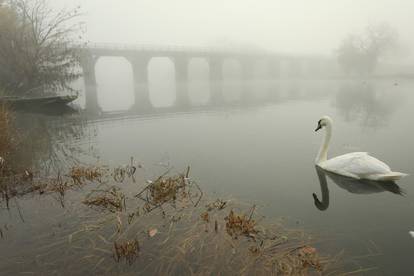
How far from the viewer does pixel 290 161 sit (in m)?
9.25

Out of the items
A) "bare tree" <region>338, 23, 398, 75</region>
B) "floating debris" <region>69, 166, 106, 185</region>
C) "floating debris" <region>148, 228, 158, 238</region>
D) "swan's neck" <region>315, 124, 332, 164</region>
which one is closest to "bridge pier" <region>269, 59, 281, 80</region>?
"bare tree" <region>338, 23, 398, 75</region>

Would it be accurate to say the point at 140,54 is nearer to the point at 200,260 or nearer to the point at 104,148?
the point at 104,148

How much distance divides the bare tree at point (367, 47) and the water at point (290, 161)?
50568 mm

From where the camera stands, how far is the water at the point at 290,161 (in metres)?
4.99

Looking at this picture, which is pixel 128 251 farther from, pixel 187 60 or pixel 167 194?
pixel 187 60

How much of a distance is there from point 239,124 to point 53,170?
34.7 feet

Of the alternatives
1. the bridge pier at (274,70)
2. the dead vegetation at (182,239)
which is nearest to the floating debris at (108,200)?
the dead vegetation at (182,239)

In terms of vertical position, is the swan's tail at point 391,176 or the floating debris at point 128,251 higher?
the swan's tail at point 391,176

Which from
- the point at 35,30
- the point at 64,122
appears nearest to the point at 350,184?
the point at 64,122

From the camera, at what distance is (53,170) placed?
27.9ft

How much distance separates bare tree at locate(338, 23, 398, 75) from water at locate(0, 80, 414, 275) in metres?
50.6

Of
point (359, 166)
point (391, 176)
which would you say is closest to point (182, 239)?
point (359, 166)

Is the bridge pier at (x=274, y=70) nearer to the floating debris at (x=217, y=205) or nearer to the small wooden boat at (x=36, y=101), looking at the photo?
the small wooden boat at (x=36, y=101)

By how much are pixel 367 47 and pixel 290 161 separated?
66.8m
